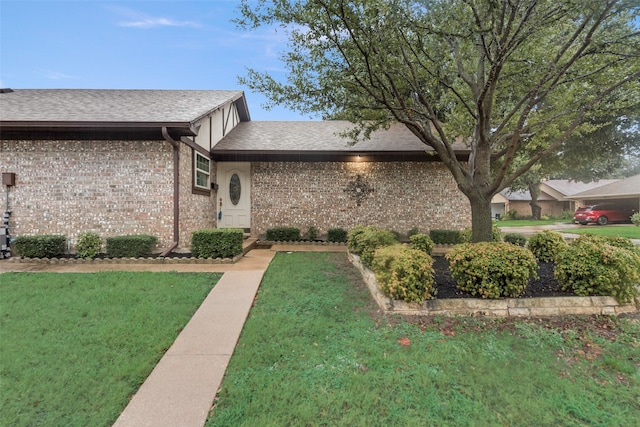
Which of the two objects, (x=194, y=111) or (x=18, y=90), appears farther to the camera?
(x=18, y=90)

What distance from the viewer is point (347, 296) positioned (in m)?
4.47

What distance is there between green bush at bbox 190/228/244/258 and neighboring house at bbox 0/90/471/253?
78 centimetres

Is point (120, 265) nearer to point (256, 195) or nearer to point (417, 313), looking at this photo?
point (256, 195)

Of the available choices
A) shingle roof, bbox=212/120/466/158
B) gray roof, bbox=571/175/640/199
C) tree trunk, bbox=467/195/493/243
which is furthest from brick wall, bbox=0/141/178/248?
gray roof, bbox=571/175/640/199

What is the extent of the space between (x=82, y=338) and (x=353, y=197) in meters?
8.33

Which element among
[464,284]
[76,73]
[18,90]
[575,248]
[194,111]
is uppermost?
[76,73]

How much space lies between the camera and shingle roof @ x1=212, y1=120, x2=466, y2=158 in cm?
962

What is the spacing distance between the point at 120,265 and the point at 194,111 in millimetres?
4361

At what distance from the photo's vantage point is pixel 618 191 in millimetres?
21156

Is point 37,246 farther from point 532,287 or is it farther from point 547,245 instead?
point 547,245

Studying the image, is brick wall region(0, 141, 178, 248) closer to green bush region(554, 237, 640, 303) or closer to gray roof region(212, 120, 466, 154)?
gray roof region(212, 120, 466, 154)

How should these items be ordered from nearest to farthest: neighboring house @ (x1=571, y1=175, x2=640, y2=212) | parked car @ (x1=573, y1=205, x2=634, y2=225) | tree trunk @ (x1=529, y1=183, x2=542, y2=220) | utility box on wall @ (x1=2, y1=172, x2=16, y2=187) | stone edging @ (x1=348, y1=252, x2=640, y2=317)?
1. stone edging @ (x1=348, y1=252, x2=640, y2=317)
2. utility box on wall @ (x1=2, y1=172, x2=16, y2=187)
3. parked car @ (x1=573, y1=205, x2=634, y2=225)
4. neighboring house @ (x1=571, y1=175, x2=640, y2=212)
5. tree trunk @ (x1=529, y1=183, x2=542, y2=220)

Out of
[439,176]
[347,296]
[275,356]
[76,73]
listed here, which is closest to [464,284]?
[347,296]

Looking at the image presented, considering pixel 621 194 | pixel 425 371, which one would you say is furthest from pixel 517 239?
pixel 621 194
